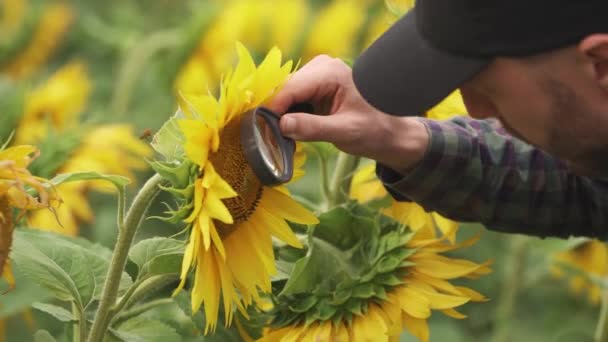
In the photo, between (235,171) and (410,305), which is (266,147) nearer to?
(235,171)

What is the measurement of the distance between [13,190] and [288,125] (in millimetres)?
246

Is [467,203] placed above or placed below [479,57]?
below

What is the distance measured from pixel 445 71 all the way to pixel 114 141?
0.87 meters

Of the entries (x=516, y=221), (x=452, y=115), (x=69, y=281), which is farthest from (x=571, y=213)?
(x=69, y=281)

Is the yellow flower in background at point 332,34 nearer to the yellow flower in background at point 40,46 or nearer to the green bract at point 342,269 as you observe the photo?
the yellow flower in background at point 40,46

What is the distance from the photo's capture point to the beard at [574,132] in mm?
1134

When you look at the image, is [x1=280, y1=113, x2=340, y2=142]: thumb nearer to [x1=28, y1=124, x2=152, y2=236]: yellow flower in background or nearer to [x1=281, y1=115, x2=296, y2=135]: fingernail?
[x1=281, y1=115, x2=296, y2=135]: fingernail

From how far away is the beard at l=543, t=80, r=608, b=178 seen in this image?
3.72 ft

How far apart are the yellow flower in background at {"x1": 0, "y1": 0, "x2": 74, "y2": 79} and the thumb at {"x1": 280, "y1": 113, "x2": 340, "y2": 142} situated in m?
1.49

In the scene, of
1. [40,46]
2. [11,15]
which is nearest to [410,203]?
[40,46]

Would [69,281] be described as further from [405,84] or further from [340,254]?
[405,84]

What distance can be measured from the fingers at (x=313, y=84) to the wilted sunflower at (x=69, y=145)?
406 mm

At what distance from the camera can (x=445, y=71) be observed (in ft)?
3.79

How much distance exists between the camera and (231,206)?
4.19 ft
